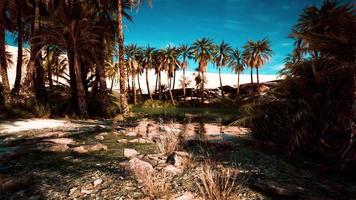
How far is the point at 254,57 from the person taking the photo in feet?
161

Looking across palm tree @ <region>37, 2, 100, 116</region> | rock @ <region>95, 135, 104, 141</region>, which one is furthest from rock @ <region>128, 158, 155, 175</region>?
palm tree @ <region>37, 2, 100, 116</region>

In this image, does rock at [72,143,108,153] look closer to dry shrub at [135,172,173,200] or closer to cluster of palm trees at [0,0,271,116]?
dry shrub at [135,172,173,200]

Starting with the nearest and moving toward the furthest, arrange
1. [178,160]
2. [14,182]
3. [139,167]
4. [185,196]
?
[185,196], [14,182], [139,167], [178,160]

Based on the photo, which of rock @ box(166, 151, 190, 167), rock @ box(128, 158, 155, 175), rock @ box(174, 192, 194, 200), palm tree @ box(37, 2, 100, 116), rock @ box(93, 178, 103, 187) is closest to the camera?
rock @ box(174, 192, 194, 200)

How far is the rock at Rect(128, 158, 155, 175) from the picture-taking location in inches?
160

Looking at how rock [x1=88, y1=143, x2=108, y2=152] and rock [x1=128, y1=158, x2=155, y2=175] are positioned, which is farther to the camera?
rock [x1=88, y1=143, x2=108, y2=152]

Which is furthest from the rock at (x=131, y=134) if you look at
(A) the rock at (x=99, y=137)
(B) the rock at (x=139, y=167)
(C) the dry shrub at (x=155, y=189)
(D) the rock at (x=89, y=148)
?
(C) the dry shrub at (x=155, y=189)

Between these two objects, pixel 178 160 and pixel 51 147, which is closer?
pixel 178 160

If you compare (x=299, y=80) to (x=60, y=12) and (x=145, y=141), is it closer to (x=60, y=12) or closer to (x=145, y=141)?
(x=145, y=141)

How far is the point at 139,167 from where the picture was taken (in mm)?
4230

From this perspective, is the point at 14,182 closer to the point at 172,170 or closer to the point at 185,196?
the point at 172,170

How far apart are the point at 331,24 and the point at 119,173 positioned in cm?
453

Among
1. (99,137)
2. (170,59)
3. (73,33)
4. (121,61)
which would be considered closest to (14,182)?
(99,137)

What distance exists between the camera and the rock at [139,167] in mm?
4052
